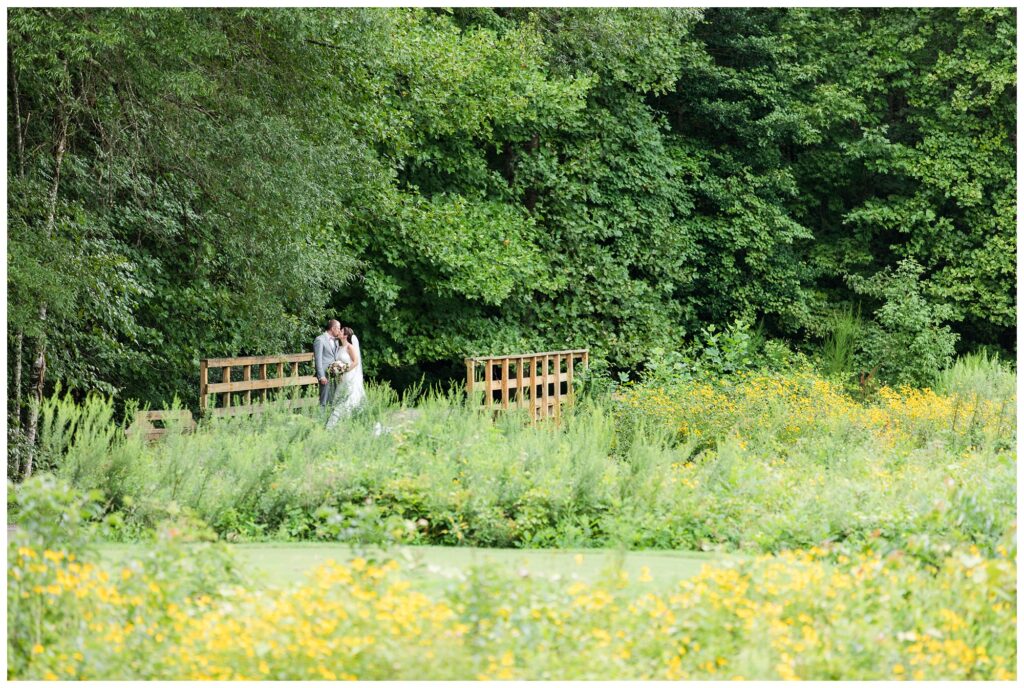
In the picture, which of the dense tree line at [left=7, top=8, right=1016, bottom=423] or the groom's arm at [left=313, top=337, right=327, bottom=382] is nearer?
the dense tree line at [left=7, top=8, right=1016, bottom=423]

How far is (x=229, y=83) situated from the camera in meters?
9.83

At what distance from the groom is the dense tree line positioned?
0.69 meters

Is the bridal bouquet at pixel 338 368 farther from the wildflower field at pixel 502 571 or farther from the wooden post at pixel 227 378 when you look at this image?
the wildflower field at pixel 502 571

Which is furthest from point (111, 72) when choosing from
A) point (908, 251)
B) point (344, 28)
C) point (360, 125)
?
point (908, 251)

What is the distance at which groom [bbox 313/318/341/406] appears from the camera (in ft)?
36.3

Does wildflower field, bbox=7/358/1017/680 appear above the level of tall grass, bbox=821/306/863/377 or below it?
above

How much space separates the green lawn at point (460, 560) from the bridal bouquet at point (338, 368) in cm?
540

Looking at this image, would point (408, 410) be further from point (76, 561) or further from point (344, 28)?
point (76, 561)

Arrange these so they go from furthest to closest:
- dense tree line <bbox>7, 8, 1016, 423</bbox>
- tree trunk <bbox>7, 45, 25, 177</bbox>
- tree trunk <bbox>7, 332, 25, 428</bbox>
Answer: dense tree line <bbox>7, 8, 1016, 423</bbox>
tree trunk <bbox>7, 332, 25, 428</bbox>
tree trunk <bbox>7, 45, 25, 177</bbox>

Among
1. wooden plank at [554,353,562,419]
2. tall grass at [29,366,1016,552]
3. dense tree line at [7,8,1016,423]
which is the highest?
dense tree line at [7,8,1016,423]

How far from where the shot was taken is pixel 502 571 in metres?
4.32

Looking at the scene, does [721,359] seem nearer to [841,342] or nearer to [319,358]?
[841,342]

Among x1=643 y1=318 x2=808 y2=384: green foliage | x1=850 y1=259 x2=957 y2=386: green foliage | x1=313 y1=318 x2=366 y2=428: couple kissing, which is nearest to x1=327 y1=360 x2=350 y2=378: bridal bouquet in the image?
x1=313 y1=318 x2=366 y2=428: couple kissing

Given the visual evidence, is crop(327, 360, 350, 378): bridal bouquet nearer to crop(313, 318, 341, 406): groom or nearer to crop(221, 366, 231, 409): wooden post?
crop(313, 318, 341, 406): groom
